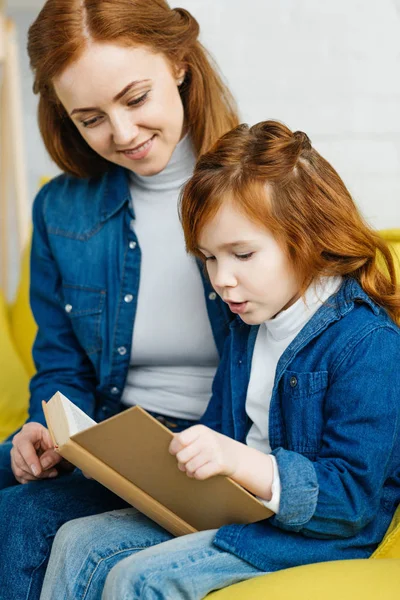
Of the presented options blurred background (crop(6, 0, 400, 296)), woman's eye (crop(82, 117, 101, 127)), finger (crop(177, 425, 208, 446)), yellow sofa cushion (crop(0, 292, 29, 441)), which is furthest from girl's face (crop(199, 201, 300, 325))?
yellow sofa cushion (crop(0, 292, 29, 441))

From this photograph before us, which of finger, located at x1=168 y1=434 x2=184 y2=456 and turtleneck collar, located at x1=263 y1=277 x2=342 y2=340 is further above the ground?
turtleneck collar, located at x1=263 y1=277 x2=342 y2=340

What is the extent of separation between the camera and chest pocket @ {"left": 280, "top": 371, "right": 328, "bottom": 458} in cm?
121

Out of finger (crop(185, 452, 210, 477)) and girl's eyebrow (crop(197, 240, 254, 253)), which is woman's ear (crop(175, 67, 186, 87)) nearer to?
girl's eyebrow (crop(197, 240, 254, 253))

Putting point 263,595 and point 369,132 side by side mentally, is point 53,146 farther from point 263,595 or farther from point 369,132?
point 263,595

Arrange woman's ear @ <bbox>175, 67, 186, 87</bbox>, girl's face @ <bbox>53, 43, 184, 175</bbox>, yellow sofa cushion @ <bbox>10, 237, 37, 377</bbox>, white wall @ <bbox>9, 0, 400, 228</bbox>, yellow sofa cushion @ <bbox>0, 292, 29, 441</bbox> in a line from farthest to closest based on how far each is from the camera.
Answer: yellow sofa cushion @ <bbox>10, 237, 37, 377</bbox>, yellow sofa cushion @ <bbox>0, 292, 29, 441</bbox>, white wall @ <bbox>9, 0, 400, 228</bbox>, woman's ear @ <bbox>175, 67, 186, 87</bbox>, girl's face @ <bbox>53, 43, 184, 175</bbox>

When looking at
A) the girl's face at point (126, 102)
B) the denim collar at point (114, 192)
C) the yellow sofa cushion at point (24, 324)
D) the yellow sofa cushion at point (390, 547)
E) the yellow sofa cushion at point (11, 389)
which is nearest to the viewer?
the yellow sofa cushion at point (390, 547)

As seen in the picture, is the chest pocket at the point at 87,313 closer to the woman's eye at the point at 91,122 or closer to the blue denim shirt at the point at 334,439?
the woman's eye at the point at 91,122

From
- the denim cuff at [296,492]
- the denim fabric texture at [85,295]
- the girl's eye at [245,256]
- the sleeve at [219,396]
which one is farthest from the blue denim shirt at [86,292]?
the denim cuff at [296,492]

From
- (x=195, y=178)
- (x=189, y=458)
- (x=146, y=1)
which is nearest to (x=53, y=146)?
(x=146, y=1)

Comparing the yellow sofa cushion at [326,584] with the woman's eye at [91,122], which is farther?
the woman's eye at [91,122]

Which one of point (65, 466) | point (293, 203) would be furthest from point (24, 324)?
point (293, 203)

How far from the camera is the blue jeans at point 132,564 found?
3.54ft

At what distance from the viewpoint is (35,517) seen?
1299mm

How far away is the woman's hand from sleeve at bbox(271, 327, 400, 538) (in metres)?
0.43
